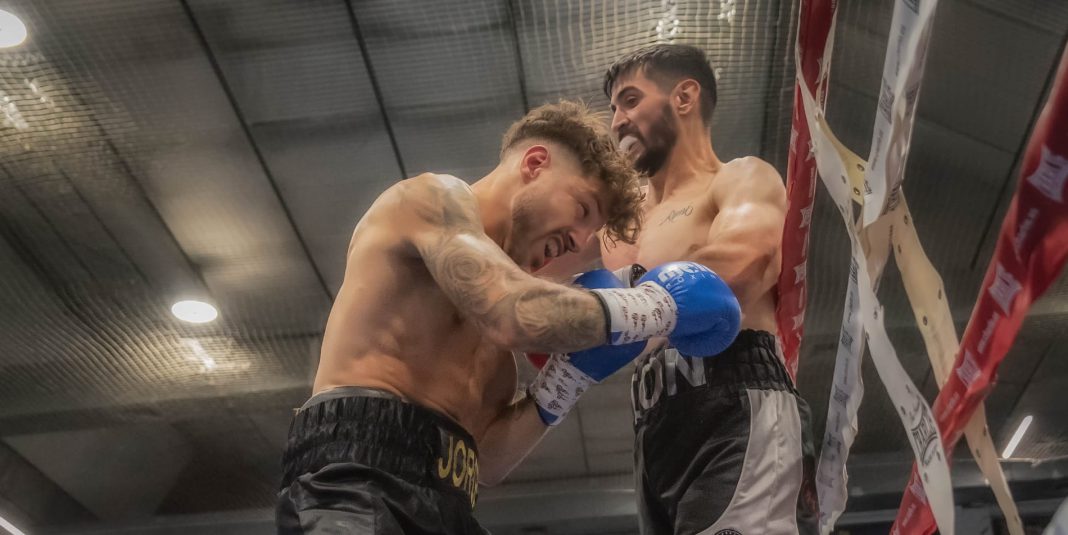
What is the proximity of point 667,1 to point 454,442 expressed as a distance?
2338 millimetres

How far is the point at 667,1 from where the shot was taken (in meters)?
3.37

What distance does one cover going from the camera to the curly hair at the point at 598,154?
5.54ft

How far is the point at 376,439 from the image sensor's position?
1388 millimetres

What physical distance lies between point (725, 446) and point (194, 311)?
4.19m

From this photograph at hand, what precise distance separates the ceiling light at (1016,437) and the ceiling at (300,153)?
70 millimetres

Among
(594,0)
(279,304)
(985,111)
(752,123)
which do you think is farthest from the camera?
(279,304)

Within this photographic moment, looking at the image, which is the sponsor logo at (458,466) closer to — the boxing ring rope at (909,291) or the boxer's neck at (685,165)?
the boxing ring rope at (909,291)

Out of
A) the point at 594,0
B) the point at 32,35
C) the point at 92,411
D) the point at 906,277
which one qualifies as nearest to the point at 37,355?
the point at 92,411

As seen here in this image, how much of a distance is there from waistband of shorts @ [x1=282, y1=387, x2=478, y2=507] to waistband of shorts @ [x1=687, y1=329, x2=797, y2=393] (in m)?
0.60

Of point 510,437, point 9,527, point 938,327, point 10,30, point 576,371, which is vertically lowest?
point 9,527

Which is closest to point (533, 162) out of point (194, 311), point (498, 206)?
point (498, 206)

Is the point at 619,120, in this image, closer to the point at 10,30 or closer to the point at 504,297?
Result: the point at 504,297

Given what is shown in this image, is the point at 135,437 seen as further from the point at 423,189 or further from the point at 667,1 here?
the point at 423,189

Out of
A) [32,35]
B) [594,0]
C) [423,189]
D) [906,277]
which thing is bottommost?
[906,277]
